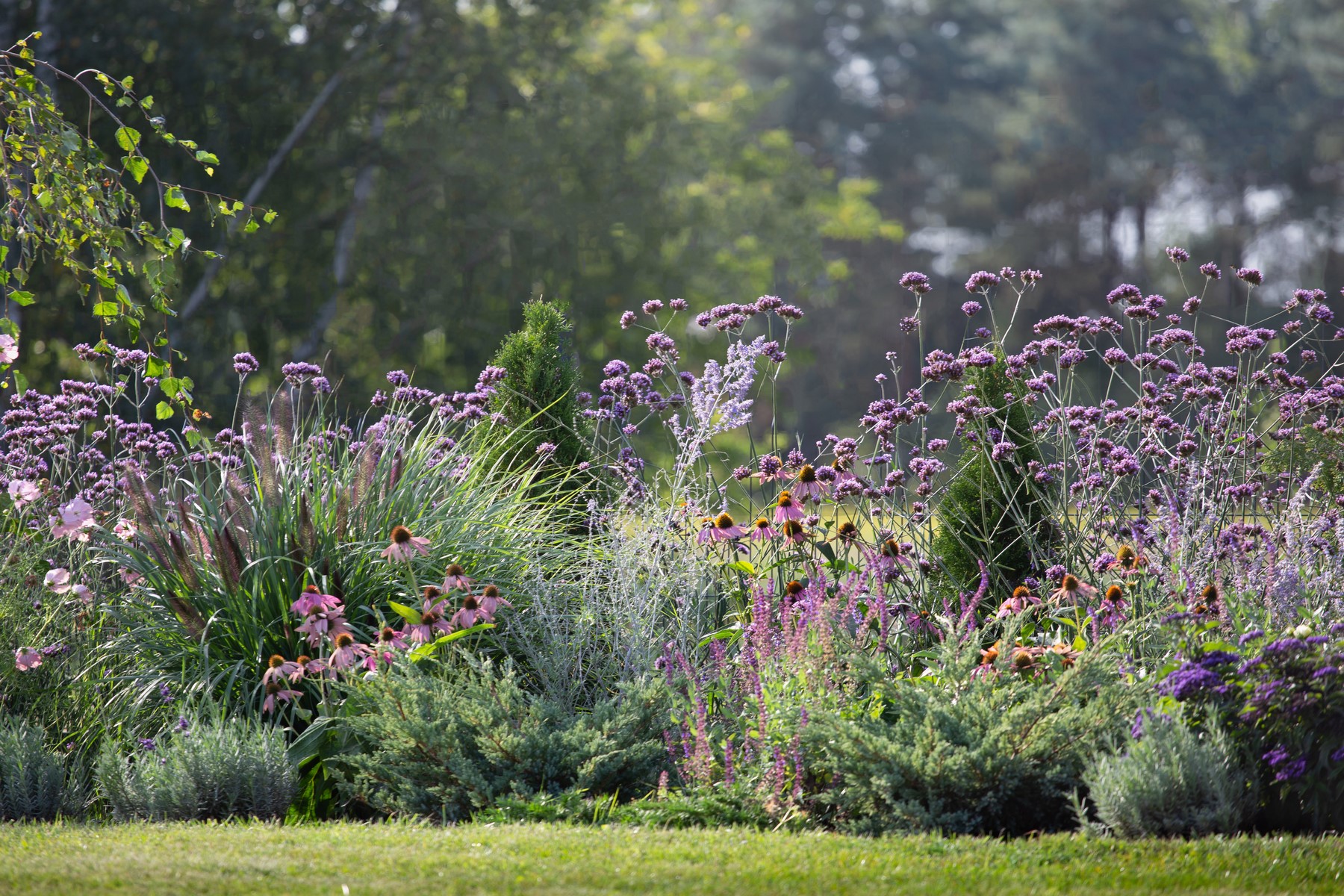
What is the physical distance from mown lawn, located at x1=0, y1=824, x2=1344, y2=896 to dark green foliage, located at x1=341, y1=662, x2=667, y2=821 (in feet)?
1.21

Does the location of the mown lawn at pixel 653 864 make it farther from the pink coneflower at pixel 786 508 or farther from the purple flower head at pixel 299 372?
the purple flower head at pixel 299 372

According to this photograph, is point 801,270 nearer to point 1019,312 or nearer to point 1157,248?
point 1019,312

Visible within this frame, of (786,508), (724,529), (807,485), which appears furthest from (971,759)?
(807,485)

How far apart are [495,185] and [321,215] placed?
254cm

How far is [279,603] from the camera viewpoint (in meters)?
4.58

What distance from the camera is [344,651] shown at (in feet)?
12.5

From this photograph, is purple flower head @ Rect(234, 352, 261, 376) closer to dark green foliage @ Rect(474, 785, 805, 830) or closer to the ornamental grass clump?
dark green foliage @ Rect(474, 785, 805, 830)

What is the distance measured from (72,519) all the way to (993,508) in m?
3.81

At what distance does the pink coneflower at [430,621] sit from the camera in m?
3.96

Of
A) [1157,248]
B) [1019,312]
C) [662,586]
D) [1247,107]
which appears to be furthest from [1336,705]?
[1247,107]

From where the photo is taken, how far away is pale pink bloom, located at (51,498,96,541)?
4094 mm

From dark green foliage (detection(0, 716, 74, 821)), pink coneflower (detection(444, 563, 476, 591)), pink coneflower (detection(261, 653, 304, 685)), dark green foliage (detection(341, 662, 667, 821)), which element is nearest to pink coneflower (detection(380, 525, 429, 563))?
pink coneflower (detection(444, 563, 476, 591))

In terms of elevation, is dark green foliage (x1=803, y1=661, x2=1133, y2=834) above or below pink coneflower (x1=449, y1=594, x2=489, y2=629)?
below

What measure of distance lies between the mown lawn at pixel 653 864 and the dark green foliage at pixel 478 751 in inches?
14.5
